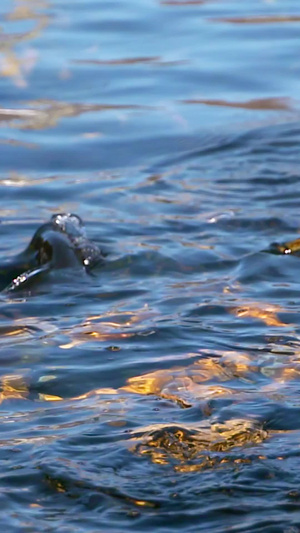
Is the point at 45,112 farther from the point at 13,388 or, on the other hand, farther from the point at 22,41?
the point at 13,388

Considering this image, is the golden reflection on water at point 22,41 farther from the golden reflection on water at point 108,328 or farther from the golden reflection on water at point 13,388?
the golden reflection on water at point 13,388

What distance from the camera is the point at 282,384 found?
13.4 ft

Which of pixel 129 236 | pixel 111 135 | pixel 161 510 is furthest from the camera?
pixel 111 135

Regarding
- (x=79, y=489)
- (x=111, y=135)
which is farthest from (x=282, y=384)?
(x=111, y=135)

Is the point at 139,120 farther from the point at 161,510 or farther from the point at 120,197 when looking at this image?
the point at 161,510

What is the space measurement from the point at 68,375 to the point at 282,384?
82 cm

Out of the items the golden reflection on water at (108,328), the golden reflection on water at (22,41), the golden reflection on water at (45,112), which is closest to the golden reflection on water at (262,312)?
the golden reflection on water at (108,328)

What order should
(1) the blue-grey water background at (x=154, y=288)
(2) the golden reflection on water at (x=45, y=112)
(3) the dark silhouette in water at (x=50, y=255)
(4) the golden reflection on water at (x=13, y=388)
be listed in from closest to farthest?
1. (1) the blue-grey water background at (x=154, y=288)
2. (4) the golden reflection on water at (x=13, y=388)
3. (3) the dark silhouette in water at (x=50, y=255)
4. (2) the golden reflection on water at (x=45, y=112)

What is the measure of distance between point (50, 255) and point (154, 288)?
2.09 feet

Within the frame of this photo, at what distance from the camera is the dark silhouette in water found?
5391mm

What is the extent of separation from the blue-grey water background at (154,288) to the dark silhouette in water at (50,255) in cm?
11

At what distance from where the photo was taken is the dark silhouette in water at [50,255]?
17.7 ft

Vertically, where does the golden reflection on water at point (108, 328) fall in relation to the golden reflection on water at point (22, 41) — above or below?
below

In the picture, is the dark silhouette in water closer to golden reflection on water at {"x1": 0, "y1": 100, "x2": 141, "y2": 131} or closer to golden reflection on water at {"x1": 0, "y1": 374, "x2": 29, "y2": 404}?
golden reflection on water at {"x1": 0, "y1": 374, "x2": 29, "y2": 404}
